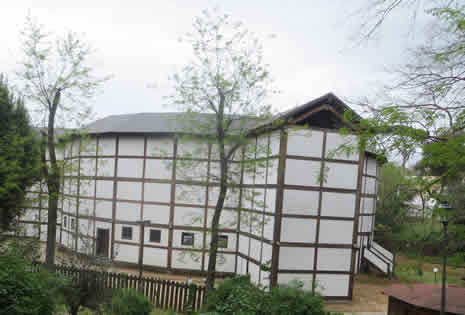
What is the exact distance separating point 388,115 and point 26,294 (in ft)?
21.3

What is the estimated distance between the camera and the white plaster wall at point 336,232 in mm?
12594

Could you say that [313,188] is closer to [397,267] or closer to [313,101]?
[313,101]

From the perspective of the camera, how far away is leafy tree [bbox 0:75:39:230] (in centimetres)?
1195

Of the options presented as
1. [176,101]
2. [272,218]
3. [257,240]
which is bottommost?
[257,240]

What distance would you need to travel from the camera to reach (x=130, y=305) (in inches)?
302

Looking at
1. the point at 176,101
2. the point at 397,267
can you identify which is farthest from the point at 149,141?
the point at 397,267

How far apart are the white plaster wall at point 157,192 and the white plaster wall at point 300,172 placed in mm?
5781

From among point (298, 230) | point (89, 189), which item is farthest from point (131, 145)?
point (298, 230)

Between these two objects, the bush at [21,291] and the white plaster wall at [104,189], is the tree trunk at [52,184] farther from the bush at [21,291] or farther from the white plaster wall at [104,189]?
the bush at [21,291]

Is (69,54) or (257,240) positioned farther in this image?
(257,240)

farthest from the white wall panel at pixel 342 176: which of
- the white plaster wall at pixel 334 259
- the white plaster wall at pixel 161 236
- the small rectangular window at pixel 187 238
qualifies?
the white plaster wall at pixel 161 236

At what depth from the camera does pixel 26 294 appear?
21.4 ft

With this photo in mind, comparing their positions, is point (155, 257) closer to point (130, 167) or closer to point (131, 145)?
point (130, 167)

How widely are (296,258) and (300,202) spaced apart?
5.96 ft
